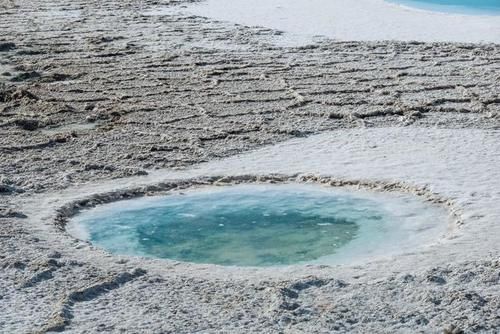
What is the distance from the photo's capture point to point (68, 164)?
680 centimetres

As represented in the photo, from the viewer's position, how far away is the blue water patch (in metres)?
15.7

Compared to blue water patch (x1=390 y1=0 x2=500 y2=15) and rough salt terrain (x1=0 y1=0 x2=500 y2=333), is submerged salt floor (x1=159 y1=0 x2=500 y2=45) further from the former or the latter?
blue water patch (x1=390 y1=0 x2=500 y2=15)

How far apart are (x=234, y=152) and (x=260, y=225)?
1.41m

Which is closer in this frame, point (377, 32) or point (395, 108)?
point (395, 108)

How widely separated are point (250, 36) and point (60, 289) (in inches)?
293

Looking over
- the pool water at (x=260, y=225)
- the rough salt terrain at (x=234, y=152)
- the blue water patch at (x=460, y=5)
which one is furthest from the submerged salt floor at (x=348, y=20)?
the pool water at (x=260, y=225)

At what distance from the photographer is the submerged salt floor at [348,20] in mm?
11781

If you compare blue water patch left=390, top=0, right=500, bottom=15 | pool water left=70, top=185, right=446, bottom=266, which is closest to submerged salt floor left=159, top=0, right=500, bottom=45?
blue water patch left=390, top=0, right=500, bottom=15

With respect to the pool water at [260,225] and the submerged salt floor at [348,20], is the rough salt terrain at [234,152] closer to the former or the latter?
the pool water at [260,225]

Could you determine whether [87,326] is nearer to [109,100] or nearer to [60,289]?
[60,289]

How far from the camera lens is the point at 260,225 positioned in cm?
570

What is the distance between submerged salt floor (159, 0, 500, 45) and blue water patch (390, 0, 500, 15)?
26.2 inches

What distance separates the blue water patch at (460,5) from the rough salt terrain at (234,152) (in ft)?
13.8

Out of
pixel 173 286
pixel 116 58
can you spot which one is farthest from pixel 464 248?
pixel 116 58
